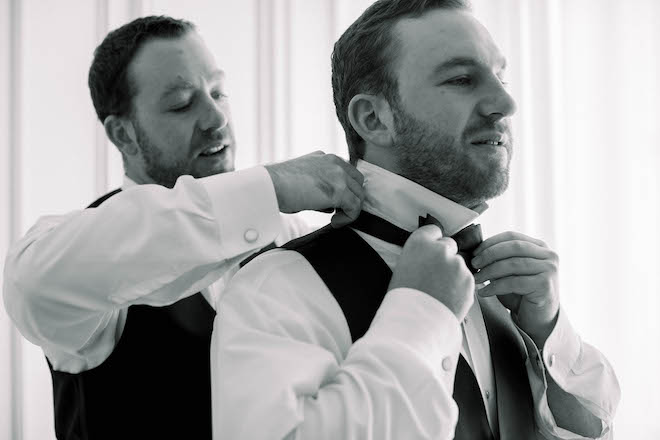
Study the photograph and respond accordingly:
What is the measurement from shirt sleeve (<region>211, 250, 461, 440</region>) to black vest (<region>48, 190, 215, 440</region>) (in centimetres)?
39

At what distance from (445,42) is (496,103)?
136mm

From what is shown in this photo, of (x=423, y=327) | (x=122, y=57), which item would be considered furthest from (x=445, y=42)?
(x=122, y=57)

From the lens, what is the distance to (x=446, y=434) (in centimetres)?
92

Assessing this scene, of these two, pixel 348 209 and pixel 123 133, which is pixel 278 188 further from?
pixel 123 133

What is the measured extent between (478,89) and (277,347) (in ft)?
1.81

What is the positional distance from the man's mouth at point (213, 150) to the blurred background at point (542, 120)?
1429 mm

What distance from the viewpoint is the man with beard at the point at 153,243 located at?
107 cm

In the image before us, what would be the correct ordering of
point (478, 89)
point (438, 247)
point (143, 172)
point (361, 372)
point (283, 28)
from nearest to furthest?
point (361, 372), point (438, 247), point (478, 89), point (143, 172), point (283, 28)

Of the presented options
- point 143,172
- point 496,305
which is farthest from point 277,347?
point 143,172

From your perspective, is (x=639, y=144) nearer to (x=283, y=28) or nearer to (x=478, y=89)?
(x=283, y=28)

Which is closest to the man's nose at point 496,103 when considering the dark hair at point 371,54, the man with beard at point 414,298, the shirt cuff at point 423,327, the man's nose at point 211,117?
the man with beard at point 414,298

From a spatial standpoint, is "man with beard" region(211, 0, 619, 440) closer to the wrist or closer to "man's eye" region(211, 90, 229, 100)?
the wrist

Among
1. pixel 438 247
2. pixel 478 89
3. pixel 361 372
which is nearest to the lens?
pixel 361 372

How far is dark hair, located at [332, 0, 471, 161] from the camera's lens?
1.28 m
